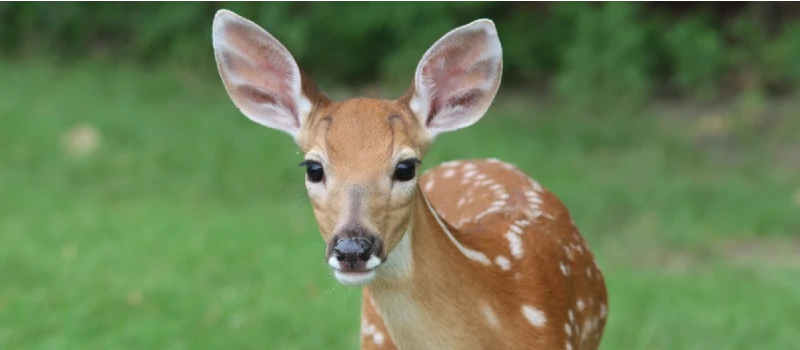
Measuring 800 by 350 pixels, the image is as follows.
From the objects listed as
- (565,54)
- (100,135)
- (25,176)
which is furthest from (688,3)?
(25,176)

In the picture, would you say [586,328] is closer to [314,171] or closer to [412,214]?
[412,214]

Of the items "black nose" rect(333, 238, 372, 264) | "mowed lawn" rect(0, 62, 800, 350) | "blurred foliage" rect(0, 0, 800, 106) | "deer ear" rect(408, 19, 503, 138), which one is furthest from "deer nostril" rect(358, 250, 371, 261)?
"blurred foliage" rect(0, 0, 800, 106)

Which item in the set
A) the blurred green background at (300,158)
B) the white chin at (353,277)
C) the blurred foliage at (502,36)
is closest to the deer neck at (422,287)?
the white chin at (353,277)

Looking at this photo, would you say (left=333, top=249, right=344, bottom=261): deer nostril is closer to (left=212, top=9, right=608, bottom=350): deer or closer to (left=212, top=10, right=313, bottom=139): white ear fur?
(left=212, top=9, right=608, bottom=350): deer

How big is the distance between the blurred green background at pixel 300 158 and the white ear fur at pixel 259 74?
0.76ft

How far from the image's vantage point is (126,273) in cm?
580

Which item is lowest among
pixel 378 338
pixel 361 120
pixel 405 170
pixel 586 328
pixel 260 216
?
pixel 260 216

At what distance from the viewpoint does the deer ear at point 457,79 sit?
307cm

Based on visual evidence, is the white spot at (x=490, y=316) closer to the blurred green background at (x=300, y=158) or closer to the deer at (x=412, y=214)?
the deer at (x=412, y=214)

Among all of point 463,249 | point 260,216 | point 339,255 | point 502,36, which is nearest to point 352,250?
point 339,255

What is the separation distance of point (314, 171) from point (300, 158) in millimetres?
4838

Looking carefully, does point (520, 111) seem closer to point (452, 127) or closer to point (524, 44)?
point (524, 44)

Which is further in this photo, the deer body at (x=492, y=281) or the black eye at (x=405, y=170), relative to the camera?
the deer body at (x=492, y=281)

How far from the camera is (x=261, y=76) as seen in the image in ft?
10.4
